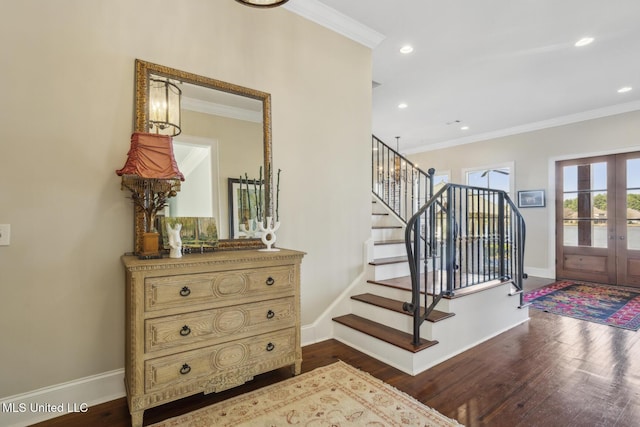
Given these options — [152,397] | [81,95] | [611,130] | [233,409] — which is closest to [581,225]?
[611,130]

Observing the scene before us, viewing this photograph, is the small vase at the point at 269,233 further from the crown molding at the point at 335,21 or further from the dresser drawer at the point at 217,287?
the crown molding at the point at 335,21

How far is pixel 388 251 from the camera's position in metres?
3.94

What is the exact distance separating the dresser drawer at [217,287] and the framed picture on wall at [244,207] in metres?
0.52

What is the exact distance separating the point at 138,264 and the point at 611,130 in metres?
7.62

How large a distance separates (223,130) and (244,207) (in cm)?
66

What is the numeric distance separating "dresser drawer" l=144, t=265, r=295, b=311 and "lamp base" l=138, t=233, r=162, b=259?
0.68 ft

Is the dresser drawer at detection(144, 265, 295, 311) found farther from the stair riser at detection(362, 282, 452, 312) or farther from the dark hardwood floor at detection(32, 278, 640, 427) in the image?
the stair riser at detection(362, 282, 452, 312)

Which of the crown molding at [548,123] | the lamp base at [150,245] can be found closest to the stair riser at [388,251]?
the lamp base at [150,245]

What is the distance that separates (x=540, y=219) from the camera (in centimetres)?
651

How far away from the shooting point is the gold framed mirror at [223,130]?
2.24 m

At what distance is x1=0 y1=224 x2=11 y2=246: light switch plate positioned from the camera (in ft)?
5.99

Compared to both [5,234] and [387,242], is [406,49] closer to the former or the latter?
[387,242]

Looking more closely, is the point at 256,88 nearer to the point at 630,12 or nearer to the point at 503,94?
the point at 630,12

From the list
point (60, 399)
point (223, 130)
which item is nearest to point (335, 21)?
point (223, 130)
